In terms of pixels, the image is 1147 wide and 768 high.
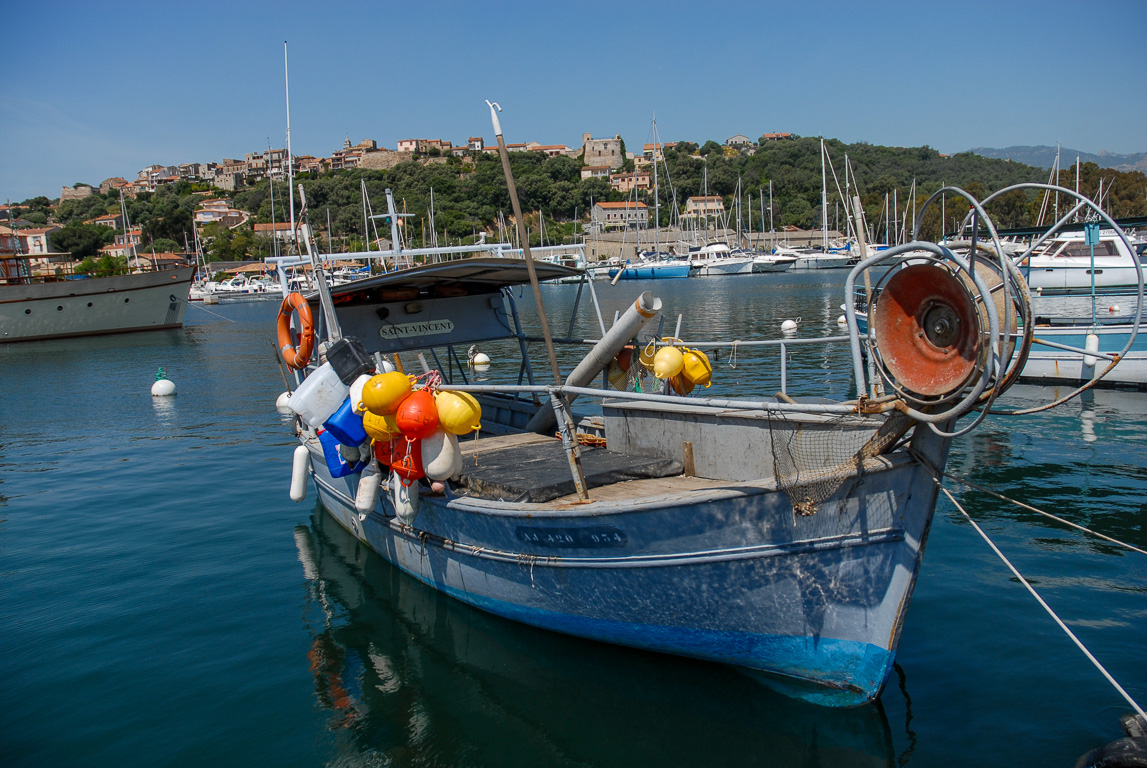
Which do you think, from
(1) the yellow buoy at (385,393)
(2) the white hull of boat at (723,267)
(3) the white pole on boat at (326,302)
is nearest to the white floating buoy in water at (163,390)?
(3) the white pole on boat at (326,302)

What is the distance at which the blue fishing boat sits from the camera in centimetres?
459

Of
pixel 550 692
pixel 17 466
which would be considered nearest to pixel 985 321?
pixel 550 692

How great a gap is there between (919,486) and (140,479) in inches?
529

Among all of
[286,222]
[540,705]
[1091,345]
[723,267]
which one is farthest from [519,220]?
[286,222]

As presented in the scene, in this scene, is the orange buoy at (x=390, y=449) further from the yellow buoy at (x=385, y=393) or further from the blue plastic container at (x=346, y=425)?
the yellow buoy at (x=385, y=393)

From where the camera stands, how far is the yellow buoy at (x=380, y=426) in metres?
6.53

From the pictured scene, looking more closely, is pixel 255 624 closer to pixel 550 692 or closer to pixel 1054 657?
pixel 550 692

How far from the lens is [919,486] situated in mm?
4969

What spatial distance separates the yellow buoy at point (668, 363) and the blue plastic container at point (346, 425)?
311 centimetres

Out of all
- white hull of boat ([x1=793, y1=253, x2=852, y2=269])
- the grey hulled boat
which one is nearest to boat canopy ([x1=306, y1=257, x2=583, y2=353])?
the grey hulled boat

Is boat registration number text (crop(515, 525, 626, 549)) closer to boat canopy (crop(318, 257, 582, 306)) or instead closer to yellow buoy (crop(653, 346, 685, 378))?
yellow buoy (crop(653, 346, 685, 378))

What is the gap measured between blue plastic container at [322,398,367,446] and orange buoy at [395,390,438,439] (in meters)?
0.90

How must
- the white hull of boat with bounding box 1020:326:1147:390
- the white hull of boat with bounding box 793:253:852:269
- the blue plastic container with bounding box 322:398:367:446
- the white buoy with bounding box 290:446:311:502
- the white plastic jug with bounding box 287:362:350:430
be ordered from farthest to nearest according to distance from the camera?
1. the white hull of boat with bounding box 793:253:852:269
2. the white hull of boat with bounding box 1020:326:1147:390
3. the white buoy with bounding box 290:446:311:502
4. the white plastic jug with bounding box 287:362:350:430
5. the blue plastic container with bounding box 322:398:367:446

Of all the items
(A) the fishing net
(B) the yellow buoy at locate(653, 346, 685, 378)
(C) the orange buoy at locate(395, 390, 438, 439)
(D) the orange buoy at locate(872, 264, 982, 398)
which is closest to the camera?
(D) the orange buoy at locate(872, 264, 982, 398)
